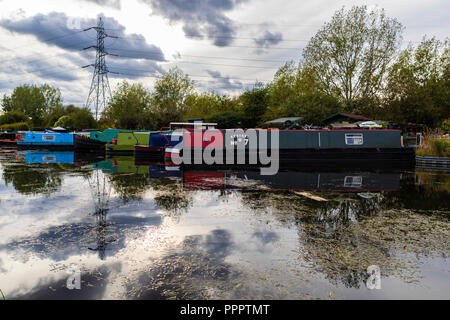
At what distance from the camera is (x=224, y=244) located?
4277 millimetres

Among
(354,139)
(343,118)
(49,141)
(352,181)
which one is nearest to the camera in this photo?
(352,181)

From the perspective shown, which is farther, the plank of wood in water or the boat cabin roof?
the boat cabin roof

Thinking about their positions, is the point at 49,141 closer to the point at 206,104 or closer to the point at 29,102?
the point at 206,104

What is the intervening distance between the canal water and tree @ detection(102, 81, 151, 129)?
35.8 metres

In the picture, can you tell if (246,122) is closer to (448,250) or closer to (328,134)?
(328,134)

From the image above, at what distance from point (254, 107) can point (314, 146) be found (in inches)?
1057

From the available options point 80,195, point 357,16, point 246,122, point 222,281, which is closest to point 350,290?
point 222,281

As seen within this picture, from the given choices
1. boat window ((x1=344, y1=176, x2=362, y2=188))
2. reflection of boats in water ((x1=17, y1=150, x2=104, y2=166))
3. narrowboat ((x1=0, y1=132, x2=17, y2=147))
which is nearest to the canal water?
boat window ((x1=344, y1=176, x2=362, y2=188))

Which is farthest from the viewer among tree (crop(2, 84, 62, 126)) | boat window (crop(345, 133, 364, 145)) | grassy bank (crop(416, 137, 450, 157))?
tree (crop(2, 84, 62, 126))

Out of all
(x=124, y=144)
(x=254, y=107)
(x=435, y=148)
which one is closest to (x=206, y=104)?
(x=254, y=107)

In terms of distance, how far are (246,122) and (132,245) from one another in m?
38.7

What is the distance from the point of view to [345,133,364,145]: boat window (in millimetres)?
17109

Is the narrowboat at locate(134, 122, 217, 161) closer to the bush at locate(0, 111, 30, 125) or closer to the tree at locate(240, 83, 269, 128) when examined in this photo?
the tree at locate(240, 83, 269, 128)

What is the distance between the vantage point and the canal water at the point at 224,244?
305 cm
